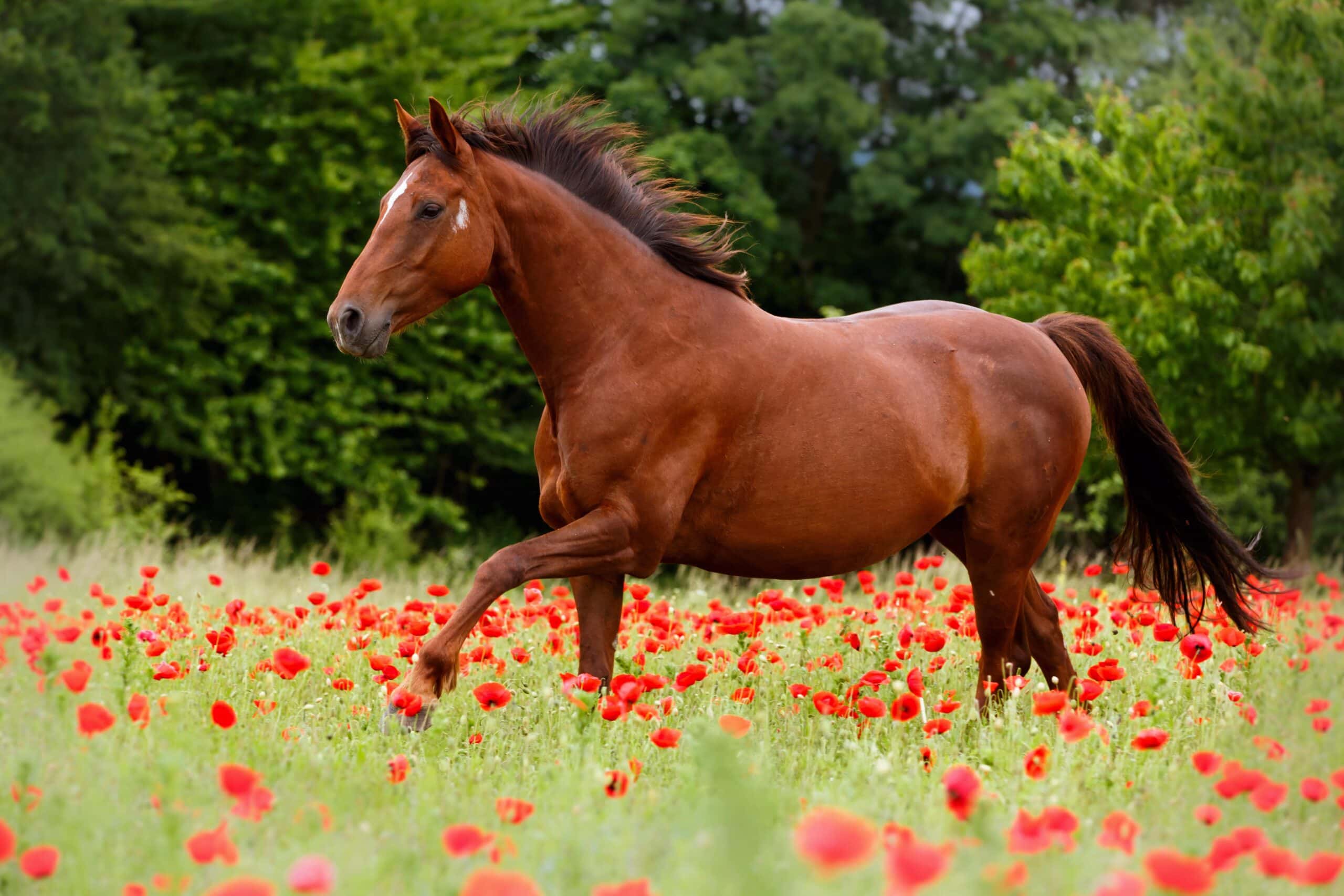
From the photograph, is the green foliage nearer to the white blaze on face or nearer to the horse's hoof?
the white blaze on face

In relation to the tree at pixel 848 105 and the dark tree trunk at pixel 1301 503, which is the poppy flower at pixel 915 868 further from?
the tree at pixel 848 105

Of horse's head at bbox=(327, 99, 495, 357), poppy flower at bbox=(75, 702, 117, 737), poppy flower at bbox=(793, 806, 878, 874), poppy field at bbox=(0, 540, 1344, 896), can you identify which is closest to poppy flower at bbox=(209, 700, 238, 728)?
poppy field at bbox=(0, 540, 1344, 896)

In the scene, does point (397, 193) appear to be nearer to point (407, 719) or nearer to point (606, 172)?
point (606, 172)

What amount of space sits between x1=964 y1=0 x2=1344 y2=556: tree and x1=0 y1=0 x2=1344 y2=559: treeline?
2.1 inches

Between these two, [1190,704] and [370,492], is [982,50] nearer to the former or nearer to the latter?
[370,492]

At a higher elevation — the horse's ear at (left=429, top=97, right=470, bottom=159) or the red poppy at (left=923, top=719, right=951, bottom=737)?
the horse's ear at (left=429, top=97, right=470, bottom=159)

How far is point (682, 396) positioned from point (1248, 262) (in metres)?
Answer: 11.6

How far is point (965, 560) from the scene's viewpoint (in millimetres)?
6148

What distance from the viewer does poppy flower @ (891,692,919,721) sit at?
413 cm

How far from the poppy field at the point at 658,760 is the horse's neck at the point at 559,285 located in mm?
1140

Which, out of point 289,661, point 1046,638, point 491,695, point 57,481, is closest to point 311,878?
point 289,661

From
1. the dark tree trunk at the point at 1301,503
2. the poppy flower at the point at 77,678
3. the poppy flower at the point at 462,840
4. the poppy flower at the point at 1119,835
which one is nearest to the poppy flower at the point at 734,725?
the poppy flower at the point at 462,840

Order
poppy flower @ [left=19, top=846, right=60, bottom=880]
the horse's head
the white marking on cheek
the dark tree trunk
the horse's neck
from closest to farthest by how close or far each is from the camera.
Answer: poppy flower @ [left=19, top=846, right=60, bottom=880] → the horse's head → the white marking on cheek → the horse's neck → the dark tree trunk

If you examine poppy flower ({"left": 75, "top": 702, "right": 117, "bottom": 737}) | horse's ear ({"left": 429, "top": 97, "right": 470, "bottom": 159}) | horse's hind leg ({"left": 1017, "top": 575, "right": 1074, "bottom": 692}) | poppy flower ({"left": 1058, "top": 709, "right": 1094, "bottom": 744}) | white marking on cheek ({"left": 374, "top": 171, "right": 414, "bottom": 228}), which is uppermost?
horse's ear ({"left": 429, "top": 97, "right": 470, "bottom": 159})
